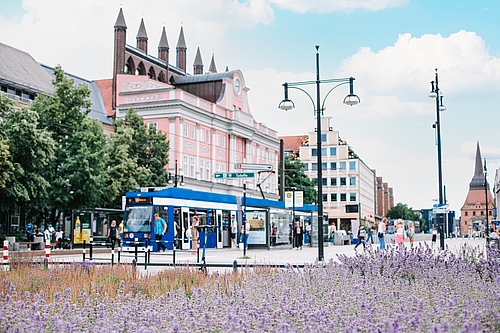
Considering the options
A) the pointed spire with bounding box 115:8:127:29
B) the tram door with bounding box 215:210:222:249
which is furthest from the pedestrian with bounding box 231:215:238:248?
the pointed spire with bounding box 115:8:127:29

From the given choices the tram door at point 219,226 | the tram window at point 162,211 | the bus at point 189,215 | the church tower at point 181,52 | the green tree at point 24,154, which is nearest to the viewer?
the tram window at point 162,211

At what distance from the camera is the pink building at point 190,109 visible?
6356cm

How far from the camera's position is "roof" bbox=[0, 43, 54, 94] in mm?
50844

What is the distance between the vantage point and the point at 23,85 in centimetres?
5103

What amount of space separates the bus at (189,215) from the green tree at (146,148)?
1287cm

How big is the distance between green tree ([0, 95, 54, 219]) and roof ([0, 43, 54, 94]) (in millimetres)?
14772

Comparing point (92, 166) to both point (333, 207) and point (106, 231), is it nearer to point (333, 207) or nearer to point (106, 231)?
point (106, 231)

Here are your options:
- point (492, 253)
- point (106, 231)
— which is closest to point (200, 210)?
point (106, 231)

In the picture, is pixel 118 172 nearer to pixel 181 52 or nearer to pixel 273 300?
pixel 273 300

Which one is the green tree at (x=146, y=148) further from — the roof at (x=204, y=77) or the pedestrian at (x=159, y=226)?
the roof at (x=204, y=77)

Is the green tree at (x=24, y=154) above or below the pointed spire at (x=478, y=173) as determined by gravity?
below

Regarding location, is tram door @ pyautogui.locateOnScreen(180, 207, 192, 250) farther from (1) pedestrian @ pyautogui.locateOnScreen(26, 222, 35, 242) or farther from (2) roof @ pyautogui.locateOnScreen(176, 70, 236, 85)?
(2) roof @ pyautogui.locateOnScreen(176, 70, 236, 85)

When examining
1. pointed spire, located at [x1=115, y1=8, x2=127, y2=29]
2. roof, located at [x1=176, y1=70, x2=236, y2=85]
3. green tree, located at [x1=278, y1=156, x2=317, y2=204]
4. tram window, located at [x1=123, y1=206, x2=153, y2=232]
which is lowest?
tram window, located at [x1=123, y1=206, x2=153, y2=232]

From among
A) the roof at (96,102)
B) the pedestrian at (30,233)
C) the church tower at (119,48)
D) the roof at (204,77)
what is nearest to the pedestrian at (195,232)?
the pedestrian at (30,233)
